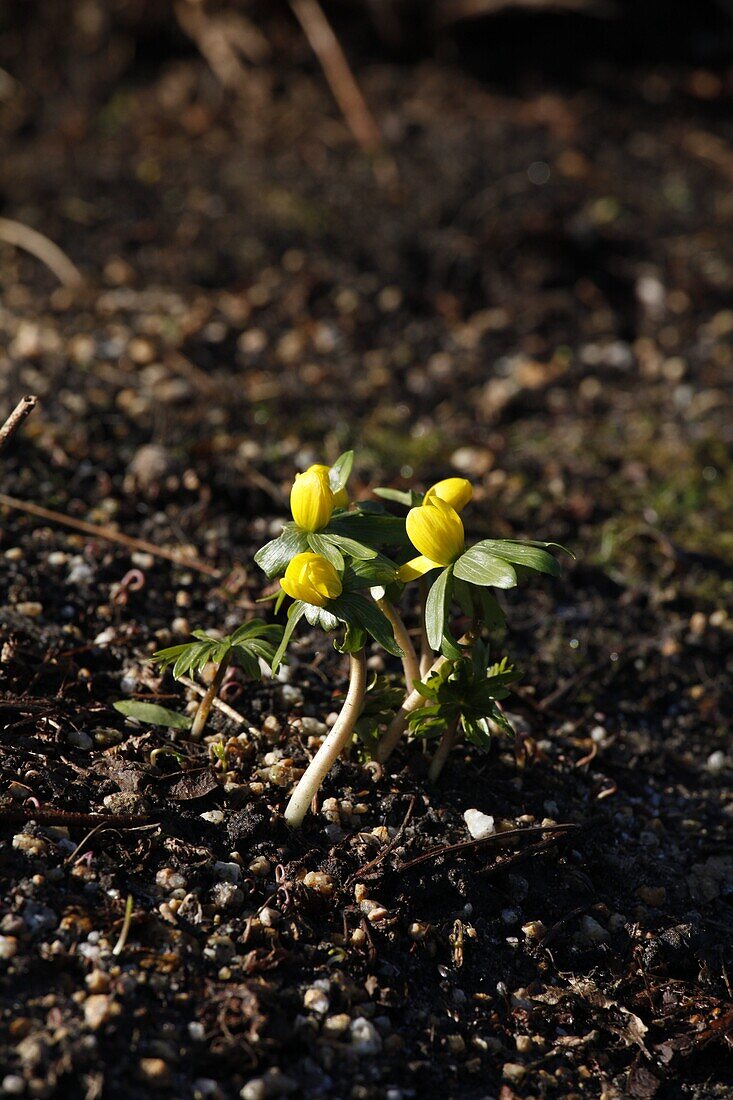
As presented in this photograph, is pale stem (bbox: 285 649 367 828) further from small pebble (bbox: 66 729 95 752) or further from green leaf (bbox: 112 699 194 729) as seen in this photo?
small pebble (bbox: 66 729 95 752)

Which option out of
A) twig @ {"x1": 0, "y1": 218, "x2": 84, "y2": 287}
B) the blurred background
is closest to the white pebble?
the blurred background

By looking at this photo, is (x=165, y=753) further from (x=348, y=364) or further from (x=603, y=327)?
(x=603, y=327)

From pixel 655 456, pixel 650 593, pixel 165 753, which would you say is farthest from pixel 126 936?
pixel 655 456

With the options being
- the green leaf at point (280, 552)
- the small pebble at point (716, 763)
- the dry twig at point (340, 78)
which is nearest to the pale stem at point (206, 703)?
the green leaf at point (280, 552)

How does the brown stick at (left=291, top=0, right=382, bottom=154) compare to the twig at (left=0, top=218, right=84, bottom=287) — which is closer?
the twig at (left=0, top=218, right=84, bottom=287)

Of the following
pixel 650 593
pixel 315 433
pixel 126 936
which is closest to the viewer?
pixel 126 936

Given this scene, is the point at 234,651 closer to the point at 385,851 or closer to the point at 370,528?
the point at 370,528

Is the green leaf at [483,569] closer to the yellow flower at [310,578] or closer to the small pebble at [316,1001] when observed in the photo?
the yellow flower at [310,578]
